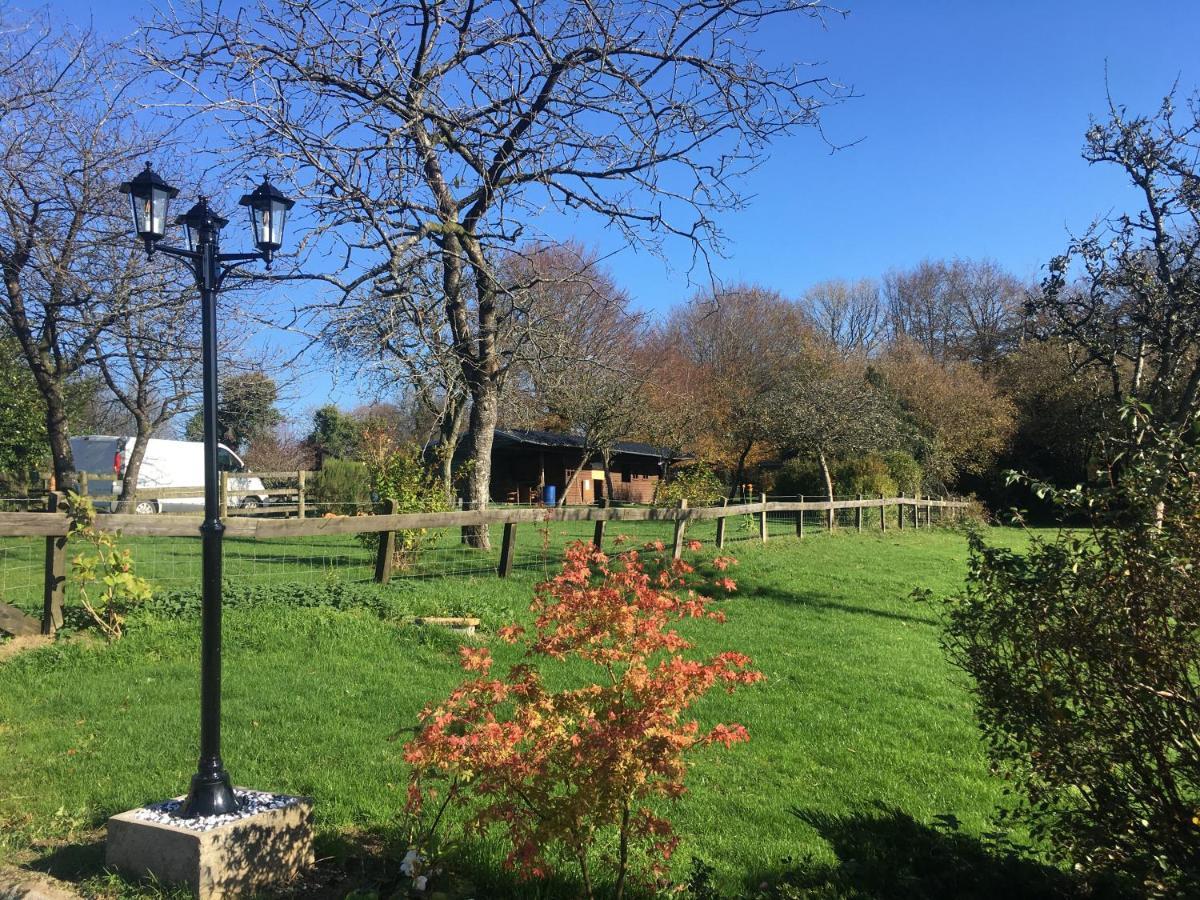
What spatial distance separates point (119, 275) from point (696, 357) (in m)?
33.8

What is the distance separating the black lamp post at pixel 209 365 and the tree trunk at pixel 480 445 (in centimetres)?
871

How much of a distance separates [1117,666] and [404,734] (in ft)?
13.2

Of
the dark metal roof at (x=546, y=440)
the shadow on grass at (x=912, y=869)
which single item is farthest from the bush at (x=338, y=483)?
the shadow on grass at (x=912, y=869)

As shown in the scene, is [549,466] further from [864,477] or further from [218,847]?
[218,847]

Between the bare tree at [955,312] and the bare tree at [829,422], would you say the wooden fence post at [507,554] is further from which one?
the bare tree at [955,312]

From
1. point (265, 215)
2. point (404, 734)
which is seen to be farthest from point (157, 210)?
point (404, 734)

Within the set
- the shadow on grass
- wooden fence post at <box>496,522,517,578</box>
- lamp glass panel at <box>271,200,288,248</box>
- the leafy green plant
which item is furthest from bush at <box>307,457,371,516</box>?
the shadow on grass

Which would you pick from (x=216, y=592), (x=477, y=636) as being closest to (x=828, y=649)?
(x=477, y=636)

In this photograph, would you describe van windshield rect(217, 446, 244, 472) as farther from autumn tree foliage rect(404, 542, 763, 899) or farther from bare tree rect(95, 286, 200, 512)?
autumn tree foliage rect(404, 542, 763, 899)

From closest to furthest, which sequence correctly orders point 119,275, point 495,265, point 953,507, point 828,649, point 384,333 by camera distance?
point 828,649
point 384,333
point 495,265
point 119,275
point 953,507

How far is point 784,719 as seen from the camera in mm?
6121

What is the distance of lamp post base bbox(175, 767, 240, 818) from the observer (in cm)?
346

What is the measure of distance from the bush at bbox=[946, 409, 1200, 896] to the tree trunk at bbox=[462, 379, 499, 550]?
10.4 metres

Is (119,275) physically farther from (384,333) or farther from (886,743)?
(886,743)
